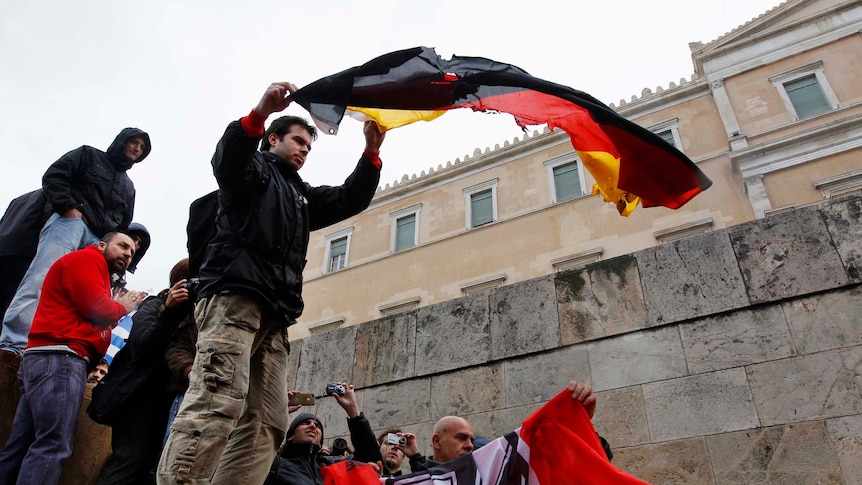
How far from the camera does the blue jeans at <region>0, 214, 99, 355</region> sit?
430 centimetres

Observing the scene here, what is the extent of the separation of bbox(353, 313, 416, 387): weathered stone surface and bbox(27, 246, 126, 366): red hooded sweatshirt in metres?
2.78

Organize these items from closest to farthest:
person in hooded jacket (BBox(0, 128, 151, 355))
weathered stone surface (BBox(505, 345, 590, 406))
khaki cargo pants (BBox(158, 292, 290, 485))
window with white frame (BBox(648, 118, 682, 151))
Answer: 1. khaki cargo pants (BBox(158, 292, 290, 485))
2. person in hooded jacket (BBox(0, 128, 151, 355))
3. weathered stone surface (BBox(505, 345, 590, 406))
4. window with white frame (BBox(648, 118, 682, 151))

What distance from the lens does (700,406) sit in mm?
4359

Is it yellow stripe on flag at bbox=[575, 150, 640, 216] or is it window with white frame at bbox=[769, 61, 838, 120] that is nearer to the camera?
yellow stripe on flag at bbox=[575, 150, 640, 216]

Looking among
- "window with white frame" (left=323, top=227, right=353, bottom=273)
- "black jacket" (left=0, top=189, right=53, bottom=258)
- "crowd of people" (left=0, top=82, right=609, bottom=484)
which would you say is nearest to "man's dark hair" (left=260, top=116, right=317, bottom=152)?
"crowd of people" (left=0, top=82, right=609, bottom=484)

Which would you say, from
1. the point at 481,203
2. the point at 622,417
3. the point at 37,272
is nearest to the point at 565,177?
the point at 481,203

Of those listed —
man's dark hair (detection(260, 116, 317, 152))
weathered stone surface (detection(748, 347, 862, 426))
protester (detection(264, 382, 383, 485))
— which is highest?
man's dark hair (detection(260, 116, 317, 152))

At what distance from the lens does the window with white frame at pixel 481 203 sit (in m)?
25.9

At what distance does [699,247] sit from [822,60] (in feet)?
71.0

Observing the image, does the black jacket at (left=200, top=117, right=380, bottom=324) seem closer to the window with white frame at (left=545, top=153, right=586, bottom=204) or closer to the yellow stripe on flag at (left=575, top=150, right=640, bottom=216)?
the yellow stripe on flag at (left=575, top=150, right=640, bottom=216)

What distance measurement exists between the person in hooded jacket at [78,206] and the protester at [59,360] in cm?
100

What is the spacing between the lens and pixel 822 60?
21672mm

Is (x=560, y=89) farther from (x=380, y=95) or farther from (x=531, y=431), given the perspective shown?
(x=531, y=431)

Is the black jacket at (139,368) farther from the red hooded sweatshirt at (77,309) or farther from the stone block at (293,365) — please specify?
the stone block at (293,365)
